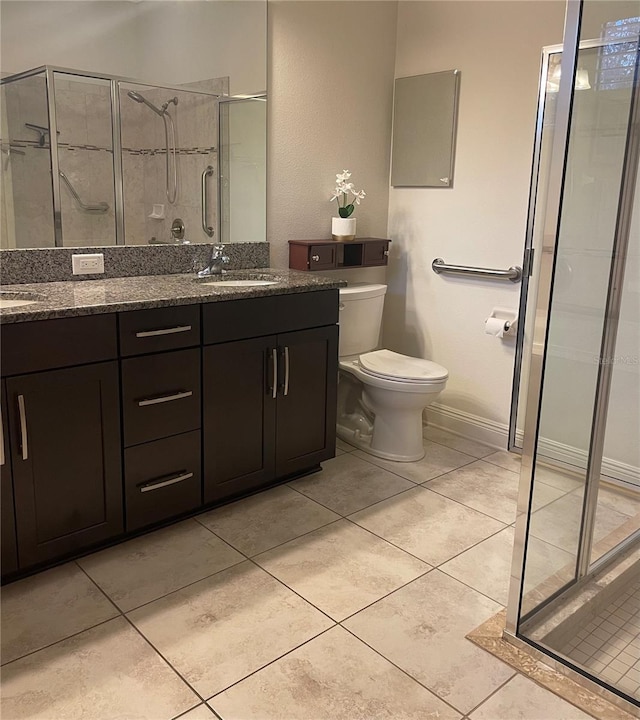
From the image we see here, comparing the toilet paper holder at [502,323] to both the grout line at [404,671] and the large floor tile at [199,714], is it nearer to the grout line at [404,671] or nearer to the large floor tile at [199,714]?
the grout line at [404,671]

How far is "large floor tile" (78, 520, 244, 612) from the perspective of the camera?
2088 millimetres

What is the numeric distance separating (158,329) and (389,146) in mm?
1941

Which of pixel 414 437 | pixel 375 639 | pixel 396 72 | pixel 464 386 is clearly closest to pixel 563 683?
pixel 375 639

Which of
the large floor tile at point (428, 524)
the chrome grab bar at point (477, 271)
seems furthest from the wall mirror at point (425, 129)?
the large floor tile at point (428, 524)

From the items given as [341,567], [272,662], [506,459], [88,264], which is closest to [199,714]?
[272,662]

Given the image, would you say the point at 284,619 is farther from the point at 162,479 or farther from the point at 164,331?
the point at 164,331

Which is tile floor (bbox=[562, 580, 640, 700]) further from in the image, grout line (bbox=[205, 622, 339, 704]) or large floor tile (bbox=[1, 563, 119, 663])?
large floor tile (bbox=[1, 563, 119, 663])

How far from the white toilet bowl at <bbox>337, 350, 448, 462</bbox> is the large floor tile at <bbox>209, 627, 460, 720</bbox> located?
136cm

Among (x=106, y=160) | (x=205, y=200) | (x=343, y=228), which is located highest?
(x=106, y=160)

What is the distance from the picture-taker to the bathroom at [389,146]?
9.80 ft

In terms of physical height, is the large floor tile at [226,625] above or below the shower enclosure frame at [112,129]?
below

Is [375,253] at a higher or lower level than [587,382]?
higher

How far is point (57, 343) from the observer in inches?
77.7

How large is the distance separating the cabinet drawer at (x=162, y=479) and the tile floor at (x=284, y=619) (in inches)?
4.2
